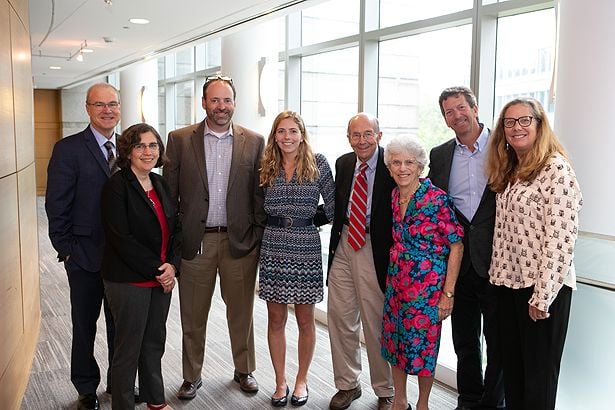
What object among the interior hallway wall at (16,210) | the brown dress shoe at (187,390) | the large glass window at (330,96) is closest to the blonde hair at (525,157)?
the brown dress shoe at (187,390)

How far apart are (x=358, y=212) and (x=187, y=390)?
1.61m

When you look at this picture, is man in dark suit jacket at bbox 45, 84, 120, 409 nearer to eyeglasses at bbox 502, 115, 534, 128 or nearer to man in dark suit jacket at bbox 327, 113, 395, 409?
man in dark suit jacket at bbox 327, 113, 395, 409

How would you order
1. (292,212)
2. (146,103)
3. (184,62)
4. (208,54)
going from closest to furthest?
(292,212) < (208,54) < (184,62) < (146,103)

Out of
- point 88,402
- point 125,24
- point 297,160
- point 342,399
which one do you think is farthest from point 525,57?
point 125,24

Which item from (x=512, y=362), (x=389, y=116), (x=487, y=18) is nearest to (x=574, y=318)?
(x=512, y=362)

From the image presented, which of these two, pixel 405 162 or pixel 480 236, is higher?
pixel 405 162

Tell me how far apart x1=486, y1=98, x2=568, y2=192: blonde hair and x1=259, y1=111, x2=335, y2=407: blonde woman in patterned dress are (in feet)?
3.31

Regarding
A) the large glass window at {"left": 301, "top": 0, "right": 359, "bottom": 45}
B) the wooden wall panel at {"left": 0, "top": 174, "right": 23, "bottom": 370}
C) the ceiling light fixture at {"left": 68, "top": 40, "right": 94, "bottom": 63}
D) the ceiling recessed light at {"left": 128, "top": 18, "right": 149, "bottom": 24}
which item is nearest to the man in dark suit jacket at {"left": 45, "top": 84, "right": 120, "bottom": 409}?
the wooden wall panel at {"left": 0, "top": 174, "right": 23, "bottom": 370}

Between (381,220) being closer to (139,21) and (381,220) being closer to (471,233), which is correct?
(471,233)

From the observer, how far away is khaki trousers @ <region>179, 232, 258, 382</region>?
3.75 metres

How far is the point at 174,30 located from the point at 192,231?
13.6 ft

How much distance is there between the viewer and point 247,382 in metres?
3.93

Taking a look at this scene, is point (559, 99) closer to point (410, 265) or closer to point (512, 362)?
point (410, 265)

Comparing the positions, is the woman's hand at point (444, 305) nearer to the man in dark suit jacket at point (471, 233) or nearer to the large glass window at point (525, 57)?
the man in dark suit jacket at point (471, 233)
